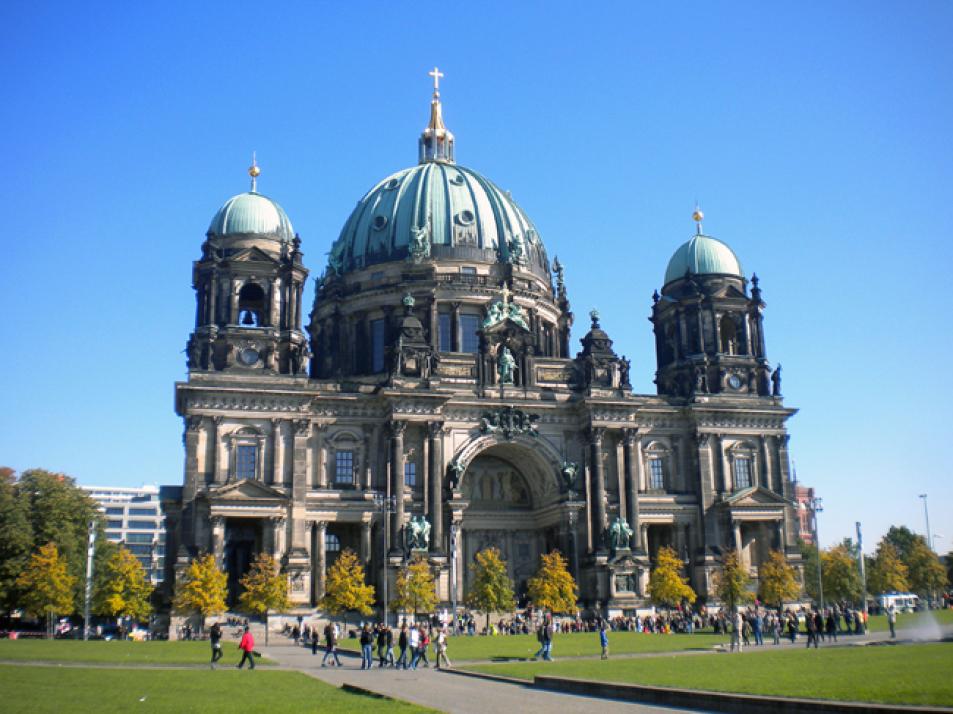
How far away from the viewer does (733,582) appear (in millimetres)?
65000

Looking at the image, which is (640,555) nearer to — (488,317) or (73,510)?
(488,317)

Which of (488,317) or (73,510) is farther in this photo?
(73,510)

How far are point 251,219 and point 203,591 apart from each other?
26064 millimetres

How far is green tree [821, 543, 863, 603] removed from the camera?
93.2 m

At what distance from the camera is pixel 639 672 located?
29.2 meters

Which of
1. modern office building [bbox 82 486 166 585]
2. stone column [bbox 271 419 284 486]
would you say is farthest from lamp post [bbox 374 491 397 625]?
modern office building [bbox 82 486 166 585]

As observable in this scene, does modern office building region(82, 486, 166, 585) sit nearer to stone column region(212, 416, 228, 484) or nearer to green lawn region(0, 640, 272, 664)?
stone column region(212, 416, 228, 484)

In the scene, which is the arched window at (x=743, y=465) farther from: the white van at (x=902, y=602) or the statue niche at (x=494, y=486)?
the white van at (x=902, y=602)

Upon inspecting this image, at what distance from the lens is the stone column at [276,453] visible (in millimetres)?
→ 63688

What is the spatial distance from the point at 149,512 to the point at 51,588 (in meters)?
120

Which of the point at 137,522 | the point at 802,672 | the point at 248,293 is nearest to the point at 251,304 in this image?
the point at 248,293

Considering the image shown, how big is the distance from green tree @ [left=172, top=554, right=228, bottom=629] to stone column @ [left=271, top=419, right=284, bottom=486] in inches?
303

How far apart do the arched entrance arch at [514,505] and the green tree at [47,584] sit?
2659cm

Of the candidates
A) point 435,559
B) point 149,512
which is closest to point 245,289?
point 435,559
